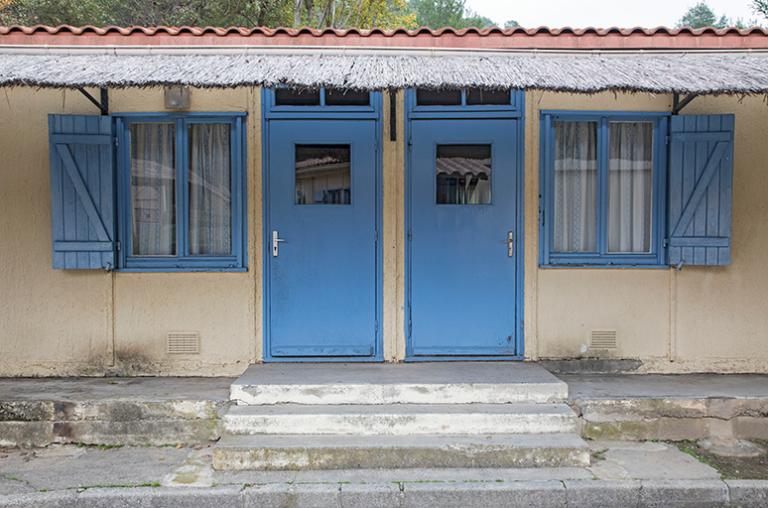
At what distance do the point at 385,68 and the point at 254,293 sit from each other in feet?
7.87

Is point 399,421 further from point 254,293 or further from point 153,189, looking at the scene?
point 153,189

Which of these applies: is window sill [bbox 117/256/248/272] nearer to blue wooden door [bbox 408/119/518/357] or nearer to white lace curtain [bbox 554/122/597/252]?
blue wooden door [bbox 408/119/518/357]

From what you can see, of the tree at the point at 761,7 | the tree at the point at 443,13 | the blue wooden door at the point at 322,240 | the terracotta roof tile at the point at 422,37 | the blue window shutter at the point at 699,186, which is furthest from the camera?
the tree at the point at 443,13

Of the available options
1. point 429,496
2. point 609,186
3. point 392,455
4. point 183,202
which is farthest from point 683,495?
point 183,202

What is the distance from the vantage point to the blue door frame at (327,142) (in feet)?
19.5

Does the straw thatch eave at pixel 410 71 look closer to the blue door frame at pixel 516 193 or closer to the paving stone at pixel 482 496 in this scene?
the blue door frame at pixel 516 193

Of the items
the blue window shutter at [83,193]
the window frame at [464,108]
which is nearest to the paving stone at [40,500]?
the blue window shutter at [83,193]

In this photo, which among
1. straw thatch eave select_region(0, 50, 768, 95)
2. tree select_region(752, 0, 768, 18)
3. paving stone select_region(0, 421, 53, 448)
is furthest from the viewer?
tree select_region(752, 0, 768, 18)

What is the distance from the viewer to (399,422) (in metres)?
4.81

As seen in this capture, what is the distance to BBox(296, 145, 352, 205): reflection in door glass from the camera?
5.99 m

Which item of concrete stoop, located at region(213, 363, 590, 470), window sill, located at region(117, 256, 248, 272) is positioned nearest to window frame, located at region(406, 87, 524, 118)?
window sill, located at region(117, 256, 248, 272)

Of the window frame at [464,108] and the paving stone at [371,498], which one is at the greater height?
the window frame at [464,108]

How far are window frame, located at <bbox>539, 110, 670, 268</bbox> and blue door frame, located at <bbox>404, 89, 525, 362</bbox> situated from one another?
0.20 metres

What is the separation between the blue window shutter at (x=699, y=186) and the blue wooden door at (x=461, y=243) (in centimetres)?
151
